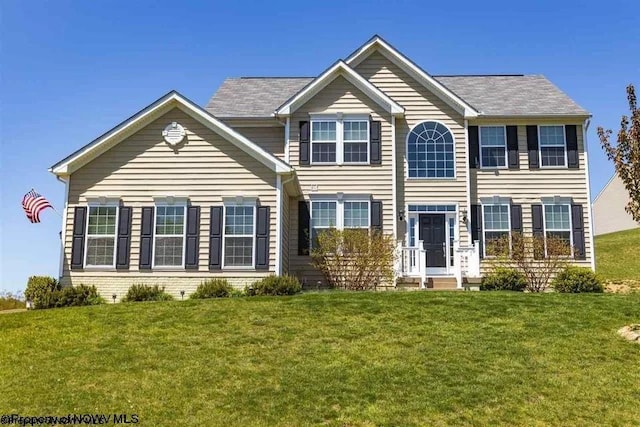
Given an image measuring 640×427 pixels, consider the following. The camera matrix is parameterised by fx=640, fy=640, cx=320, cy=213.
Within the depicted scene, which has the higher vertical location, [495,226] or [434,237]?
[495,226]

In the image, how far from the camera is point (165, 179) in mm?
18797

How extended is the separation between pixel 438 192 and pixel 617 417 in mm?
12603

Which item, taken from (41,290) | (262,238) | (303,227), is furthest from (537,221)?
(41,290)

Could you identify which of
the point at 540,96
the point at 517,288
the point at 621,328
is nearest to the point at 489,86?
the point at 540,96

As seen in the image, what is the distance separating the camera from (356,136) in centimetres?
2080

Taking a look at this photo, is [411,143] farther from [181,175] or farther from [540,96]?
[181,175]

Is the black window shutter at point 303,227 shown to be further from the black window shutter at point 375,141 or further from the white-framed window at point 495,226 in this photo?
the white-framed window at point 495,226

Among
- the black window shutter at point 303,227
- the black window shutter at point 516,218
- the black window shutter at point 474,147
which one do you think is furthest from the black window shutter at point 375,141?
the black window shutter at point 516,218

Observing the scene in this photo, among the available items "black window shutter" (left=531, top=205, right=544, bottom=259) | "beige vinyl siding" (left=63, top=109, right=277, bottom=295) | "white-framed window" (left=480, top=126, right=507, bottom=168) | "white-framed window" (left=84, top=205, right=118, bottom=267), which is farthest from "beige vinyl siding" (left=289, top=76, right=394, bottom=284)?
"white-framed window" (left=84, top=205, right=118, bottom=267)

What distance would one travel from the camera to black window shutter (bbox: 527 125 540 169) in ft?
70.6

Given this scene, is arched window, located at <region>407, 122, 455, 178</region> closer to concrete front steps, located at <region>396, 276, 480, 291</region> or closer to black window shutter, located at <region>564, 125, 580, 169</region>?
concrete front steps, located at <region>396, 276, 480, 291</region>

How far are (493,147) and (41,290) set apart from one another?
1475cm

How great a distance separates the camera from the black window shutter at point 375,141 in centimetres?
2061

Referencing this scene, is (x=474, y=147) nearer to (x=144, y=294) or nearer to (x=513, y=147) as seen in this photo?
(x=513, y=147)
